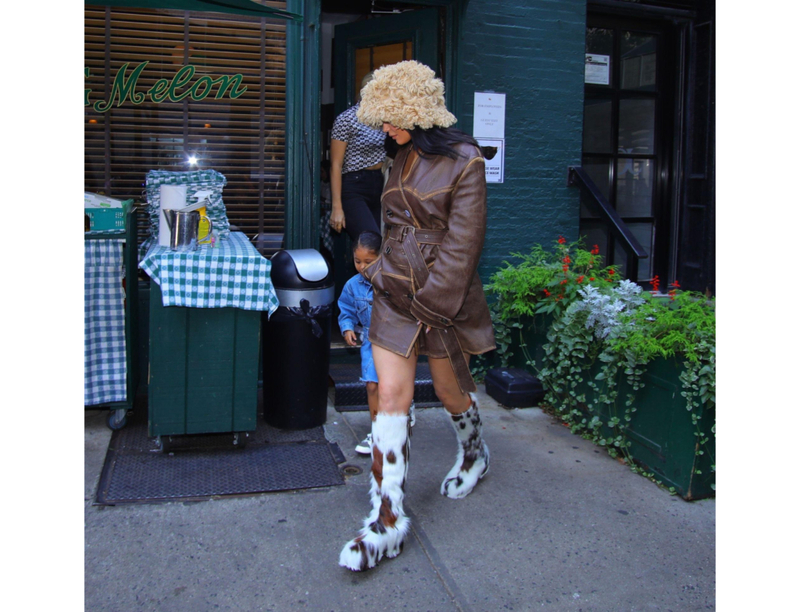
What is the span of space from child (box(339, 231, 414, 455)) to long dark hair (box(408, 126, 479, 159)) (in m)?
0.82

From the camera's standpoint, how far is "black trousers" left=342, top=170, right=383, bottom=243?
16.0ft

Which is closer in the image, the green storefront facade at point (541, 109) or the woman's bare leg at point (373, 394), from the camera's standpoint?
the woman's bare leg at point (373, 394)

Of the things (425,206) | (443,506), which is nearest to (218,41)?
(425,206)

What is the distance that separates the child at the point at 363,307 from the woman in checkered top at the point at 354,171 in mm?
853

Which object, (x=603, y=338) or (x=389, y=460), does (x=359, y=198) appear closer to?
(x=603, y=338)

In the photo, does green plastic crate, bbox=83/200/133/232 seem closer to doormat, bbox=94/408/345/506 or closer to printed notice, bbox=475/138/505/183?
doormat, bbox=94/408/345/506

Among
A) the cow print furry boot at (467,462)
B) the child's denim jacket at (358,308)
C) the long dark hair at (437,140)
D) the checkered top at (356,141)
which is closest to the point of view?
the long dark hair at (437,140)

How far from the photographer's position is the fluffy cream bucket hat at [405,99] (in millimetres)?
3051

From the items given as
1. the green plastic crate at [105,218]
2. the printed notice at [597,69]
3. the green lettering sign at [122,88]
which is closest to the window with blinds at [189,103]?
the green lettering sign at [122,88]

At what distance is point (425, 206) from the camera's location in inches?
123

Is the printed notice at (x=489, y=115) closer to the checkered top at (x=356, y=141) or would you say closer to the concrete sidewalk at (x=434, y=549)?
the checkered top at (x=356, y=141)

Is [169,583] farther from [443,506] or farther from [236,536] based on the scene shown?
[443,506]

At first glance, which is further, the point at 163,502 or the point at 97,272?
the point at 97,272

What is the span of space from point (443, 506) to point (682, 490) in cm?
125
